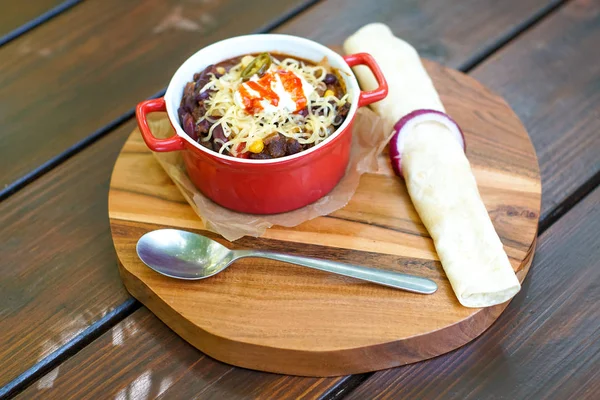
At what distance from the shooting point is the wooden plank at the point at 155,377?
51.6 inches

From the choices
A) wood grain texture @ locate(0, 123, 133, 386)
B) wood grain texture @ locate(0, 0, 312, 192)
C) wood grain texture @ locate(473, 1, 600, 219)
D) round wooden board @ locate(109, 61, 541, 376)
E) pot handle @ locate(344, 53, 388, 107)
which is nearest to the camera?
round wooden board @ locate(109, 61, 541, 376)

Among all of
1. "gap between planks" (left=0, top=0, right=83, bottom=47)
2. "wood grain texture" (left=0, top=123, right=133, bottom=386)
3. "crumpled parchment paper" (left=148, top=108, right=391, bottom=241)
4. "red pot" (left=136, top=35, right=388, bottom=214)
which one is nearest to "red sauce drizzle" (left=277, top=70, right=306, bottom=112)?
"red pot" (left=136, top=35, right=388, bottom=214)

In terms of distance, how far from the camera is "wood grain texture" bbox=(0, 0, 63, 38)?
215 cm

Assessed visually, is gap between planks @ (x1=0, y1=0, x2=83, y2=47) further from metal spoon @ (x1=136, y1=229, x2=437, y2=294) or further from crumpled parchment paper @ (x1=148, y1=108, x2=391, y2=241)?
metal spoon @ (x1=136, y1=229, x2=437, y2=294)

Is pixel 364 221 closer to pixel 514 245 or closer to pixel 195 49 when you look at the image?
pixel 514 245

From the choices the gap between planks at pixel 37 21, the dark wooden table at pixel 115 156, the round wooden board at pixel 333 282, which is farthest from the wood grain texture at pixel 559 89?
the gap between planks at pixel 37 21

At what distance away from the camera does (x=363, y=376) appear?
133cm

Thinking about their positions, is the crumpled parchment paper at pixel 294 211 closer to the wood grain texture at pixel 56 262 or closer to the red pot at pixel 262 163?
the red pot at pixel 262 163

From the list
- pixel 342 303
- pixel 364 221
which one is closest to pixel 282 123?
pixel 364 221

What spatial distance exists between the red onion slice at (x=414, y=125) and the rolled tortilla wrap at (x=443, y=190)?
1 centimetres

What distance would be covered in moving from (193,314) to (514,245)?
68 centimetres

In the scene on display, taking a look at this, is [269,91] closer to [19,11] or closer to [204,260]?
[204,260]

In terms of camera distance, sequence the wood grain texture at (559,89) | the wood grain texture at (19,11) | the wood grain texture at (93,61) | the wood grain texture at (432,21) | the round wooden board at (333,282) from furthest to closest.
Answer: the wood grain texture at (19,11), the wood grain texture at (432,21), the wood grain texture at (93,61), the wood grain texture at (559,89), the round wooden board at (333,282)

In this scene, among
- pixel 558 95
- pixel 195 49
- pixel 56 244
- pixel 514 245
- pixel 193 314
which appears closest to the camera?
pixel 193 314
